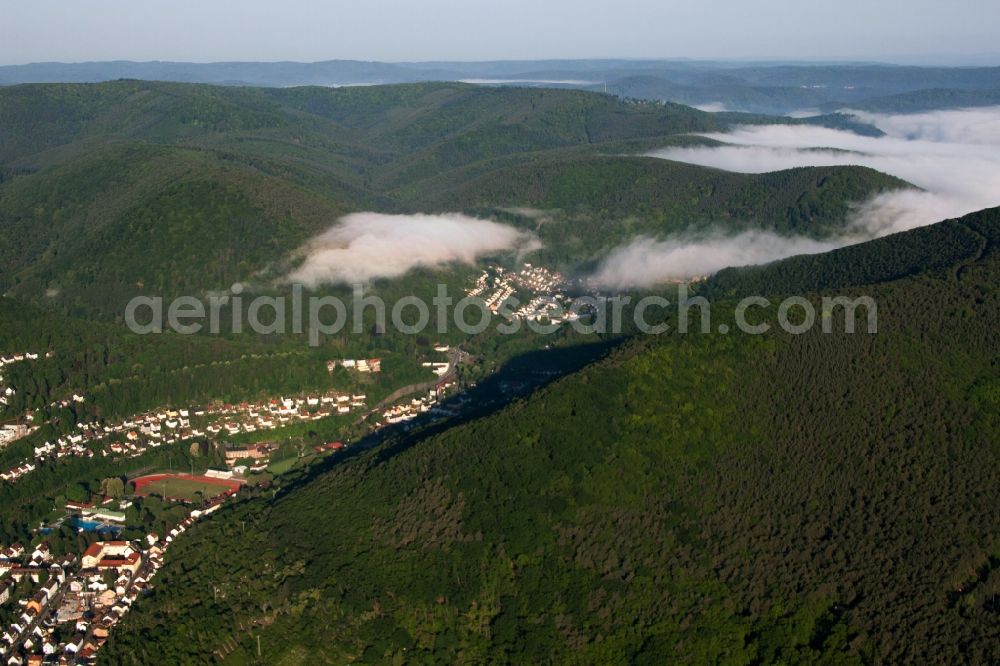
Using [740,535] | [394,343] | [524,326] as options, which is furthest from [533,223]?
[740,535]

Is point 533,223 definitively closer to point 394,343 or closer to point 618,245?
point 618,245

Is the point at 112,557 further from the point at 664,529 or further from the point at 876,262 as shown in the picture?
the point at 876,262

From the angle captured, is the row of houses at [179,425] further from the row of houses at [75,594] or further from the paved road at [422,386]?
the row of houses at [75,594]

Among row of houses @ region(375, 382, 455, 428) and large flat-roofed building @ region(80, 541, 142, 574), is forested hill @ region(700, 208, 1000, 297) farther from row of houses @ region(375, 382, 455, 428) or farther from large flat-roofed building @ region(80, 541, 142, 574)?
large flat-roofed building @ region(80, 541, 142, 574)

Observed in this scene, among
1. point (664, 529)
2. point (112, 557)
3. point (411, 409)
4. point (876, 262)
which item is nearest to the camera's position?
point (664, 529)

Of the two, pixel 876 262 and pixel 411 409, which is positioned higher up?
pixel 876 262

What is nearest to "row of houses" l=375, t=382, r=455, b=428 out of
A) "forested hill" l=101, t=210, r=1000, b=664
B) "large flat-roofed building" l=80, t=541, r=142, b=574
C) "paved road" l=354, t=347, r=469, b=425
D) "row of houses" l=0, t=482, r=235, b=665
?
"paved road" l=354, t=347, r=469, b=425

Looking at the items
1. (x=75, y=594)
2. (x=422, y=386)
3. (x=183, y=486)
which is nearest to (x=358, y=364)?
(x=422, y=386)

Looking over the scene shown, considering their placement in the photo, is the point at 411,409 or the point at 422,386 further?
the point at 422,386
